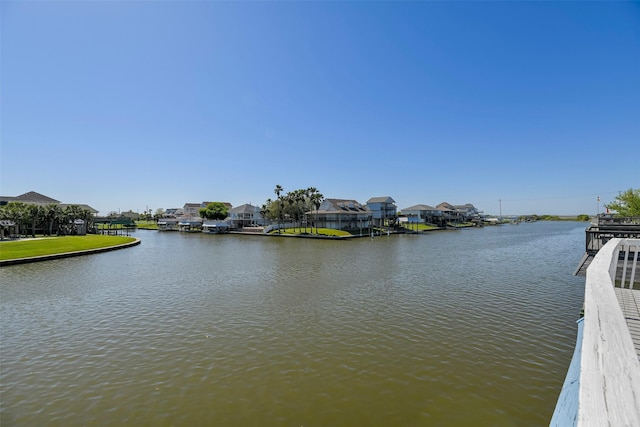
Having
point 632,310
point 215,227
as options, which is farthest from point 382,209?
point 632,310

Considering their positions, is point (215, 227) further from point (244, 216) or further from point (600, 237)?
point (600, 237)

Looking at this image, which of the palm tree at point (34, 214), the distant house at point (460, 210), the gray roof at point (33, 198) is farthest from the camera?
the distant house at point (460, 210)

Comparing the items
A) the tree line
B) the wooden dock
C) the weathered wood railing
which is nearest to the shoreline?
the tree line

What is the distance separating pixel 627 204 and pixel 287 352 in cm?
5172

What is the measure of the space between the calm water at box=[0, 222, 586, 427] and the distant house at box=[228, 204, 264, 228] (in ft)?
214

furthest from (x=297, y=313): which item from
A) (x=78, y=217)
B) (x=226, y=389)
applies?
(x=78, y=217)

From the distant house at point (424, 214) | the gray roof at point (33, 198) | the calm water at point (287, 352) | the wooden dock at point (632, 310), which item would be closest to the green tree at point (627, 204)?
the calm water at point (287, 352)

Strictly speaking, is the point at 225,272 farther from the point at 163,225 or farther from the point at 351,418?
the point at 163,225

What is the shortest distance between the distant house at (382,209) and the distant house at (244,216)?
33.2 m

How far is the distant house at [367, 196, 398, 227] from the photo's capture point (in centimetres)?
8312

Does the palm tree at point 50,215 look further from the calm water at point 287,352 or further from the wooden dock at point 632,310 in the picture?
the wooden dock at point 632,310

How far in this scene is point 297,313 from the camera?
1472cm

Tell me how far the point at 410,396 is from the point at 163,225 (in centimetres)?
11045

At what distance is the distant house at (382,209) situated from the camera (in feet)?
273
